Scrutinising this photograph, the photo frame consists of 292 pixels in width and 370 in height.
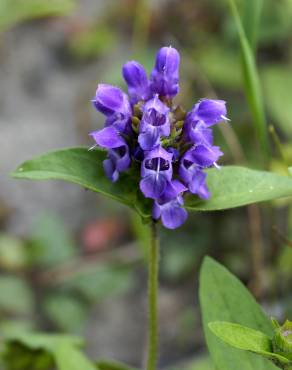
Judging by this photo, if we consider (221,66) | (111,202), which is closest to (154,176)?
(111,202)

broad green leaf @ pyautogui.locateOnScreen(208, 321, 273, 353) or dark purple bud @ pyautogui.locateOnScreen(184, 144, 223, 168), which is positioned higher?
dark purple bud @ pyautogui.locateOnScreen(184, 144, 223, 168)

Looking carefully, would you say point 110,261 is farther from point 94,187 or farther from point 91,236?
point 94,187

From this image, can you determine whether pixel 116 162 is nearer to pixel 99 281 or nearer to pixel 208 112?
pixel 208 112

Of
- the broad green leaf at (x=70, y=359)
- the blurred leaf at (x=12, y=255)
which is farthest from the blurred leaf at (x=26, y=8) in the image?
the broad green leaf at (x=70, y=359)

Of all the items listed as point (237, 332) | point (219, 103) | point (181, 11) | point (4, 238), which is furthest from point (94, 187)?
point (181, 11)

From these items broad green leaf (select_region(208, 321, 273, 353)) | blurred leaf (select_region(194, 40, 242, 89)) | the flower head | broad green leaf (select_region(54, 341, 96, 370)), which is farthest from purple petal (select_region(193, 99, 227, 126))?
blurred leaf (select_region(194, 40, 242, 89))

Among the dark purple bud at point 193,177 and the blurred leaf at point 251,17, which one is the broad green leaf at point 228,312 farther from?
the blurred leaf at point 251,17

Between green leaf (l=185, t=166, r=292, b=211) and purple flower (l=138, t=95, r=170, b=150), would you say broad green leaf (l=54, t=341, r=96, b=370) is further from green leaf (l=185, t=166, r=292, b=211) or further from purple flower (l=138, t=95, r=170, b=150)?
purple flower (l=138, t=95, r=170, b=150)
